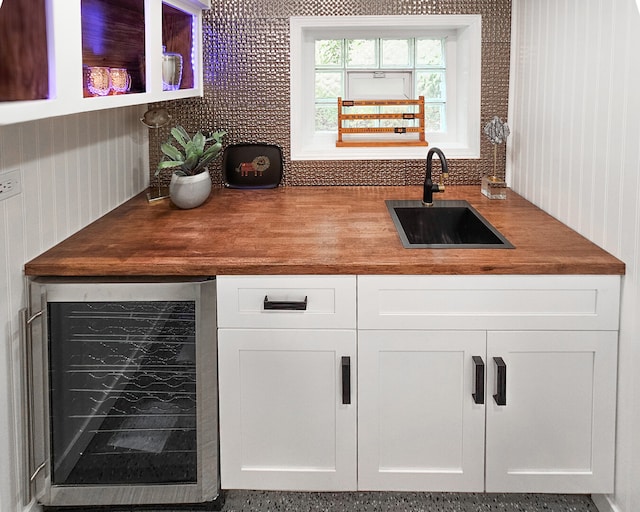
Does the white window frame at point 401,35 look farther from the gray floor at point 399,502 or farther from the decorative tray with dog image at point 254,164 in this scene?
the gray floor at point 399,502

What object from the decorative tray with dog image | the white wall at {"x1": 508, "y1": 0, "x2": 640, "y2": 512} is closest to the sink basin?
the white wall at {"x1": 508, "y1": 0, "x2": 640, "y2": 512}

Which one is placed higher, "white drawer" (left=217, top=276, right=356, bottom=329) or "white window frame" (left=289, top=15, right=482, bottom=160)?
"white window frame" (left=289, top=15, right=482, bottom=160)

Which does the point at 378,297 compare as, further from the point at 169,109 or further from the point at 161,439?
the point at 169,109

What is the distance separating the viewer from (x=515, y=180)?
324cm

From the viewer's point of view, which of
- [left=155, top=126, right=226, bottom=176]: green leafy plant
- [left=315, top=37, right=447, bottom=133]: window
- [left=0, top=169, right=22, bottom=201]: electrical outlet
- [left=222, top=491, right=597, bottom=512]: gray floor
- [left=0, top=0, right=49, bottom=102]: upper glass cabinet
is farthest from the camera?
[left=315, top=37, right=447, bottom=133]: window

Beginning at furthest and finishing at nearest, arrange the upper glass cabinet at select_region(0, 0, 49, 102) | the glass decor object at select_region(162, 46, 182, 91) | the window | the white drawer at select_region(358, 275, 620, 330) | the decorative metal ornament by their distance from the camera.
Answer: the window → the decorative metal ornament → the glass decor object at select_region(162, 46, 182, 91) → the white drawer at select_region(358, 275, 620, 330) → the upper glass cabinet at select_region(0, 0, 49, 102)

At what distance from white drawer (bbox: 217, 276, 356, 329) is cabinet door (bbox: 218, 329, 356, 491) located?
30 millimetres

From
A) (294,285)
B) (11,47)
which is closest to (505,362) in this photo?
(294,285)

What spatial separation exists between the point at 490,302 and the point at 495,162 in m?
1.28

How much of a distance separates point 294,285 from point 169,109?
1565 mm

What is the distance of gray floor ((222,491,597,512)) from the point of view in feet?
7.37

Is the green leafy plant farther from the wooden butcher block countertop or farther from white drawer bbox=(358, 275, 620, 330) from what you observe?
white drawer bbox=(358, 275, 620, 330)

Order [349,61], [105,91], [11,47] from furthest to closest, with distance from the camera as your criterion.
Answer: [349,61], [105,91], [11,47]

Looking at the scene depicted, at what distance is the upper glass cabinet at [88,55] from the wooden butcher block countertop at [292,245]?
432mm
